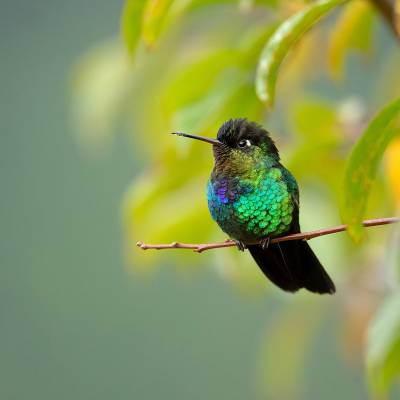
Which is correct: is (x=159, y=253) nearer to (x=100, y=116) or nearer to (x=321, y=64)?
(x=100, y=116)

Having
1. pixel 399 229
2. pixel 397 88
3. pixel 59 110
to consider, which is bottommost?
pixel 399 229

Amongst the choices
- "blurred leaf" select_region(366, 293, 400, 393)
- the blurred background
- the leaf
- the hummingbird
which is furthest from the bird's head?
the blurred background

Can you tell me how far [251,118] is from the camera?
222 cm

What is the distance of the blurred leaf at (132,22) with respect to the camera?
1.99 metres

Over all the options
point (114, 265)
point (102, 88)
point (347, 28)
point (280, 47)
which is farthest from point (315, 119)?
point (114, 265)

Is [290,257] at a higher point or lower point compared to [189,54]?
lower

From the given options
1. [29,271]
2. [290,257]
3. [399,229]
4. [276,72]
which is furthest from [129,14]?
[29,271]

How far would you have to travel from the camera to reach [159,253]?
2.87 meters

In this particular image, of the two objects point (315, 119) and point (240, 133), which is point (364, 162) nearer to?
point (240, 133)

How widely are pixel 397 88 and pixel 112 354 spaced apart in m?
5.45

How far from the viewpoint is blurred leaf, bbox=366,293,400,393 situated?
6.45 feet

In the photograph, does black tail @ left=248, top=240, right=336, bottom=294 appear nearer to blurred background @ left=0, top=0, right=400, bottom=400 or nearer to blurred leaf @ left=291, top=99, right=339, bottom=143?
blurred leaf @ left=291, top=99, right=339, bottom=143

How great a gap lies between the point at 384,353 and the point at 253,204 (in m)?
0.44

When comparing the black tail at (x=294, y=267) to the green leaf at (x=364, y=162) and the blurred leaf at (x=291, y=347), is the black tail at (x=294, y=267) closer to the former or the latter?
the green leaf at (x=364, y=162)
